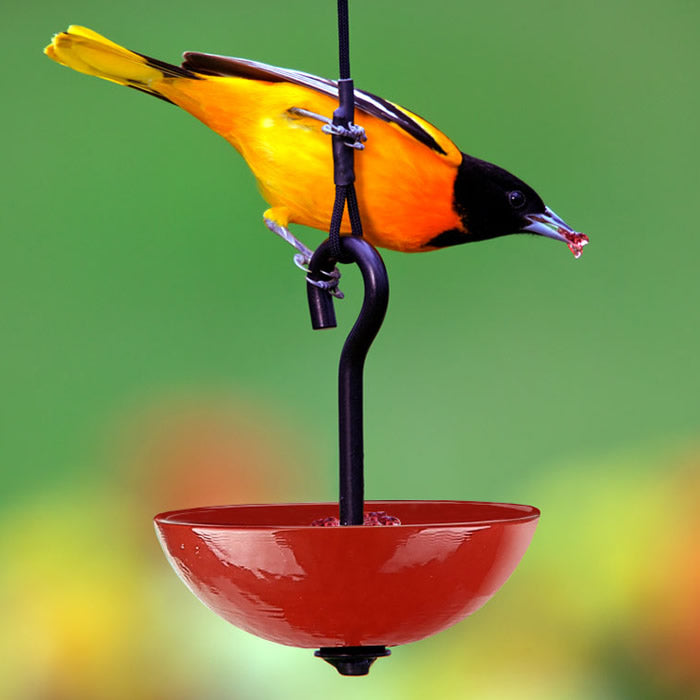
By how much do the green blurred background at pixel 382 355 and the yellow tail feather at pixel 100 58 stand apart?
33.5 inches

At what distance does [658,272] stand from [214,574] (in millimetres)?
1391

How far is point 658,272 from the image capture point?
5.84ft

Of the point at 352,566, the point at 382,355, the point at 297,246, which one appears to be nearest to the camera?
the point at 352,566

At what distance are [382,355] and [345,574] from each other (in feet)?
4.10

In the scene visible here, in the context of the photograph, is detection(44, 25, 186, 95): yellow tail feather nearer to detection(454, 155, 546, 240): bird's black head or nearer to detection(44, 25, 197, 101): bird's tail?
detection(44, 25, 197, 101): bird's tail

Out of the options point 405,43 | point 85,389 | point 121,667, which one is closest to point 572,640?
point 121,667

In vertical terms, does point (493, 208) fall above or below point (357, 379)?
above

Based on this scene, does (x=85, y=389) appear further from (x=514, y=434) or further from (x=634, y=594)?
(x=634, y=594)

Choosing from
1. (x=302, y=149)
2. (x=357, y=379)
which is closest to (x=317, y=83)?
(x=302, y=149)

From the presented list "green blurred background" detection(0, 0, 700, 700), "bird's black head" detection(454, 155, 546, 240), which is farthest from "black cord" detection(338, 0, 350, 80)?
"green blurred background" detection(0, 0, 700, 700)

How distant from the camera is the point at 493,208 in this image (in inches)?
35.8

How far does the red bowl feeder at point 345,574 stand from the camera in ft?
1.78

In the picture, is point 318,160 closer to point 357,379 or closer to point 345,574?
point 357,379

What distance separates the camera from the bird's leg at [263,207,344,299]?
75cm
